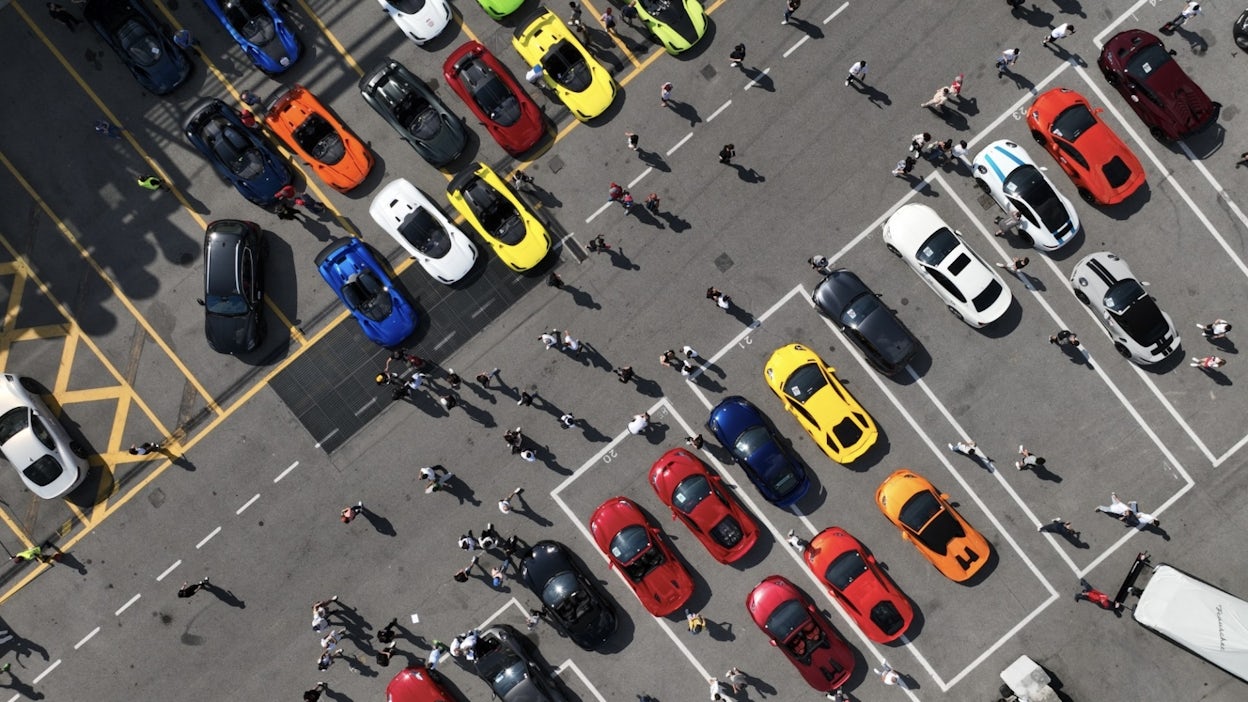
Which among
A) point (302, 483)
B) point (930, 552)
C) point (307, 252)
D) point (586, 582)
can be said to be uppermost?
point (307, 252)

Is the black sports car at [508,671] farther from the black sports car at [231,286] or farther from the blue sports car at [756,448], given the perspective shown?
the black sports car at [231,286]

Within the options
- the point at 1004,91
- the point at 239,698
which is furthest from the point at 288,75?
the point at 1004,91

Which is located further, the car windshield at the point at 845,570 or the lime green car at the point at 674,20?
the lime green car at the point at 674,20

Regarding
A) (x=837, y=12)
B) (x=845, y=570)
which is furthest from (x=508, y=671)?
(x=837, y=12)

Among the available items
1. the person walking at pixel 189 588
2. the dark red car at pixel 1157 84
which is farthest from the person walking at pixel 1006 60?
the person walking at pixel 189 588

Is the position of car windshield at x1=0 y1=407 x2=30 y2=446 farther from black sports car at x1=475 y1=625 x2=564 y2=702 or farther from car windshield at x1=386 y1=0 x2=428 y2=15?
car windshield at x1=386 y1=0 x2=428 y2=15

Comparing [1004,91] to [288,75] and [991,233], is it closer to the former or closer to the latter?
[991,233]
